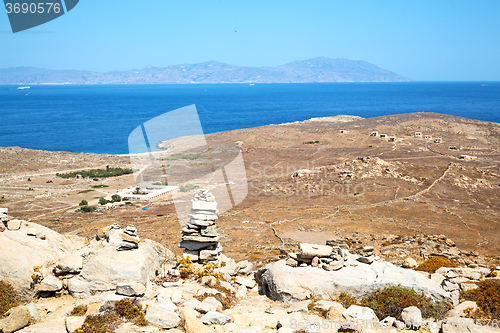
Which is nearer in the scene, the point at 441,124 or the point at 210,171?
the point at 210,171

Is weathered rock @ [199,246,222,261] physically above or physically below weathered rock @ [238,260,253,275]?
above

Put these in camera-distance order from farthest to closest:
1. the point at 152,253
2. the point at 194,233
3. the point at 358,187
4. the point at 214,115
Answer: the point at 214,115
the point at 358,187
the point at 194,233
the point at 152,253

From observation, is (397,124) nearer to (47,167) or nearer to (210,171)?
(210,171)

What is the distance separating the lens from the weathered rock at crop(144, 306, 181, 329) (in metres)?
9.03

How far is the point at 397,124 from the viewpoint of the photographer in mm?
78000

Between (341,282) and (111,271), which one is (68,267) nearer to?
(111,271)

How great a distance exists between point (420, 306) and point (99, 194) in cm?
3838

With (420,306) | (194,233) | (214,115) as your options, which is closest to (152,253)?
(194,233)

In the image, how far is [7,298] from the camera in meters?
9.98

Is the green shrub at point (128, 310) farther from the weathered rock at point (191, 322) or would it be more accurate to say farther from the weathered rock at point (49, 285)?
the weathered rock at point (49, 285)

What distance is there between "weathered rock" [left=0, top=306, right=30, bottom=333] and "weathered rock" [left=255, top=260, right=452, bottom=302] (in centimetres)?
723

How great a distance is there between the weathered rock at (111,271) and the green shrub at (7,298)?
1441 mm

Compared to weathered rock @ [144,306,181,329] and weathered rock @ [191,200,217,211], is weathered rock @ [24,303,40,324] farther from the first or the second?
weathered rock @ [191,200,217,211]

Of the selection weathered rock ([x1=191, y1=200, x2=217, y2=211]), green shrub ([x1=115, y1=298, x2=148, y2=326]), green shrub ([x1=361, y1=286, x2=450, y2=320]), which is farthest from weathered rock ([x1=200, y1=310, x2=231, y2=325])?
weathered rock ([x1=191, y1=200, x2=217, y2=211])
